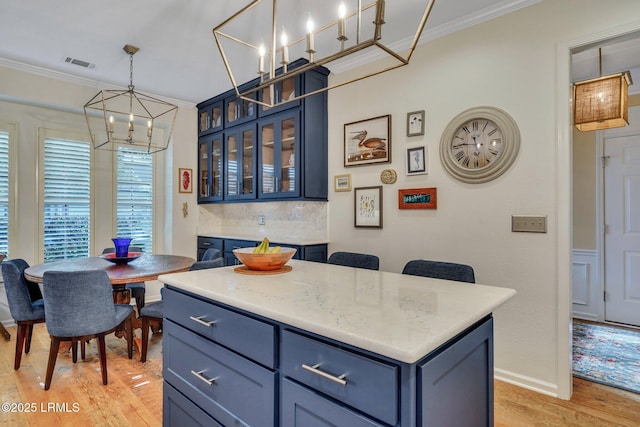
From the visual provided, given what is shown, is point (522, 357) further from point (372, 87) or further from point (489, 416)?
point (372, 87)

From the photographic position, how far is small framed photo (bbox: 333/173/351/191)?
340 centimetres

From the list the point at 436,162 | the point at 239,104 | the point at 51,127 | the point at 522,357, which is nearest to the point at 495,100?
the point at 436,162

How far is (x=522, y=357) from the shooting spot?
240 centimetres

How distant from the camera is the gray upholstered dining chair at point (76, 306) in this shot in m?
2.13

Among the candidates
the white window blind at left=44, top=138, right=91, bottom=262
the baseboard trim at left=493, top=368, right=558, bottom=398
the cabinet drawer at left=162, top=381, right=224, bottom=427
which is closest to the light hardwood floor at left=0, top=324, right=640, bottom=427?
the baseboard trim at left=493, top=368, right=558, bottom=398

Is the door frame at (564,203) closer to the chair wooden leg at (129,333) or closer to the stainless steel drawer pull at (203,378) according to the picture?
the stainless steel drawer pull at (203,378)

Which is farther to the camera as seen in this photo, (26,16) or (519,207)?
(26,16)

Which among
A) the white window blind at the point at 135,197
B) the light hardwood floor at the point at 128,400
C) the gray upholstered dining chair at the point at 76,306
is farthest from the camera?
the white window blind at the point at 135,197

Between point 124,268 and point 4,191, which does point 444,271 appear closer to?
point 124,268

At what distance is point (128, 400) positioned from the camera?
215 centimetres

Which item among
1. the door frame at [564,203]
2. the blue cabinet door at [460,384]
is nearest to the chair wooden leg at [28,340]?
the blue cabinet door at [460,384]

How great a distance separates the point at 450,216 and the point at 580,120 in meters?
1.23

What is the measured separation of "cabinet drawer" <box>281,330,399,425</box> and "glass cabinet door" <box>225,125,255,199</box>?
3196 mm

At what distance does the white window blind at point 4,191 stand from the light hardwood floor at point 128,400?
4.73 ft
